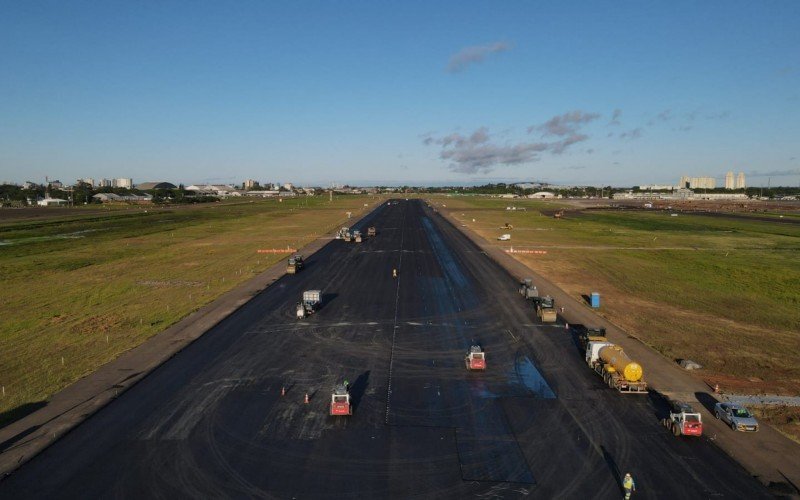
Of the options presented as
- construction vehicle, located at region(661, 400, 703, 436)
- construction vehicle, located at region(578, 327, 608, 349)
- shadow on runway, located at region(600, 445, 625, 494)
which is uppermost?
construction vehicle, located at region(578, 327, 608, 349)

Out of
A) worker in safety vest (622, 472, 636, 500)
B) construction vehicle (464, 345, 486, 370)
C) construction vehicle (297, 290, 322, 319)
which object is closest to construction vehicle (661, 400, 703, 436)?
worker in safety vest (622, 472, 636, 500)

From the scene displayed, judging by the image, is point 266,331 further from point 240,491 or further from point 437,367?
point 240,491

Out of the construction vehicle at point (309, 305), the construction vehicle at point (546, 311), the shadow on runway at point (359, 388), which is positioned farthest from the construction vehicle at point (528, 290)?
the shadow on runway at point (359, 388)

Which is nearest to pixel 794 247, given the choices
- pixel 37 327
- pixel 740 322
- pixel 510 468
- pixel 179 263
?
pixel 740 322

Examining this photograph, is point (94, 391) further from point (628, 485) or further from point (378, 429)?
point (628, 485)

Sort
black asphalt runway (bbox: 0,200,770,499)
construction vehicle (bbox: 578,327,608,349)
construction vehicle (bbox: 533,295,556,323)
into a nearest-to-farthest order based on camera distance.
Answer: black asphalt runway (bbox: 0,200,770,499), construction vehicle (bbox: 578,327,608,349), construction vehicle (bbox: 533,295,556,323)

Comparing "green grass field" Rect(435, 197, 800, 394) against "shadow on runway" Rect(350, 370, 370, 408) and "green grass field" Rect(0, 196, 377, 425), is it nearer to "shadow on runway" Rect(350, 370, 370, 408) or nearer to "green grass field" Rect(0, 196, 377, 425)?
"shadow on runway" Rect(350, 370, 370, 408)
